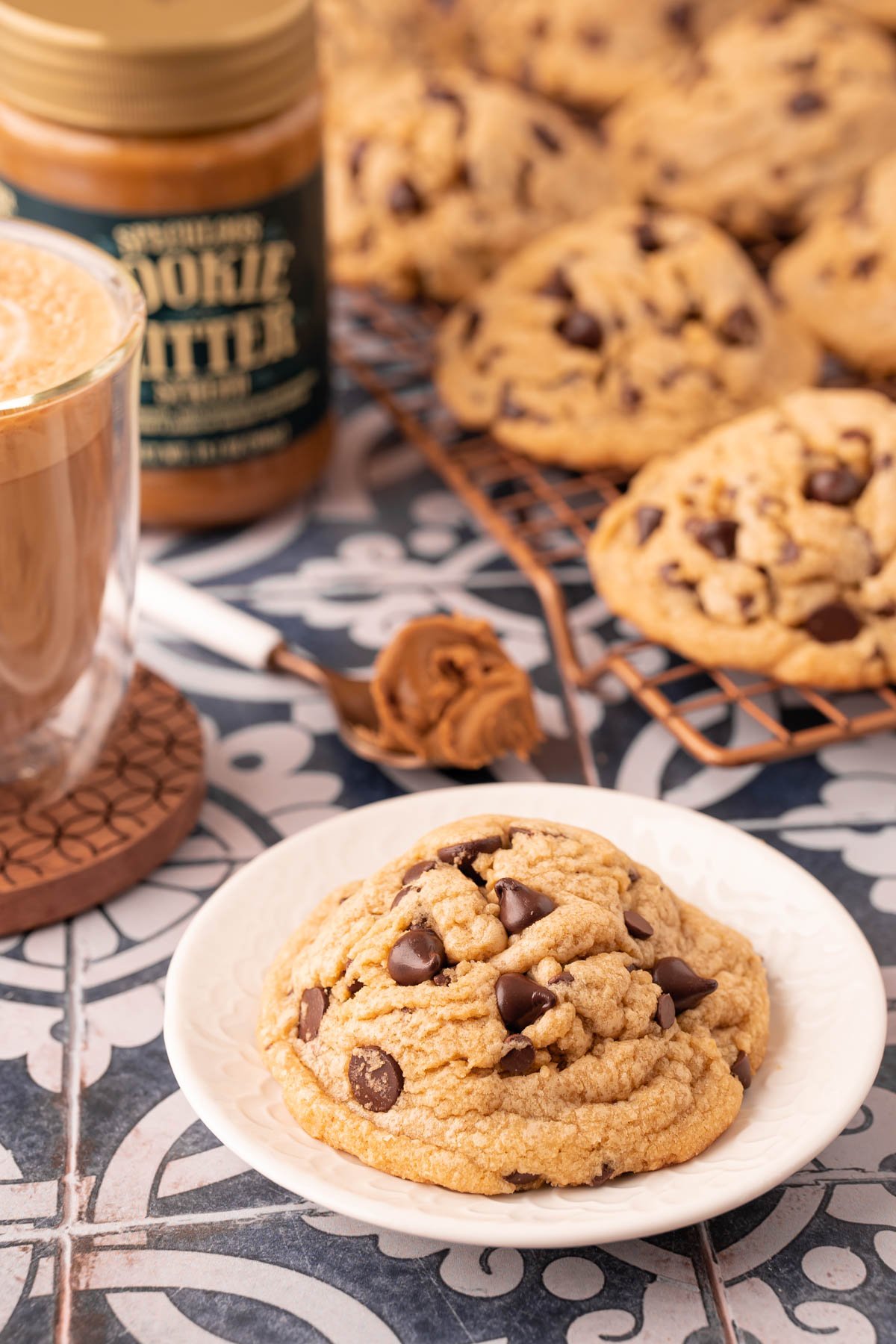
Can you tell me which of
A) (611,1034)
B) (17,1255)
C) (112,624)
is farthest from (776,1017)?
(112,624)

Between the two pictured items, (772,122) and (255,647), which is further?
(772,122)

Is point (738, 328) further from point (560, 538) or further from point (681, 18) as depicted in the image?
point (681, 18)

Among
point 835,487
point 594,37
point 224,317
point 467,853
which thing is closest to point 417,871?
point 467,853

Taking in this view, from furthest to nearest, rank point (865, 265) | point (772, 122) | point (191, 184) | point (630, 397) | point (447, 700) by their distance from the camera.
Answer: point (772, 122), point (865, 265), point (630, 397), point (191, 184), point (447, 700)

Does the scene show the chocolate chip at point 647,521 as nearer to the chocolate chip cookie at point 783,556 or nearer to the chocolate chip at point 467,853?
the chocolate chip cookie at point 783,556

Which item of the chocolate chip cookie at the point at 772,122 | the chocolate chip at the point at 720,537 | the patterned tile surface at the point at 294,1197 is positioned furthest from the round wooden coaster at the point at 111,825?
the chocolate chip cookie at the point at 772,122

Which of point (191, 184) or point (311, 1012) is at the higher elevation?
point (191, 184)
